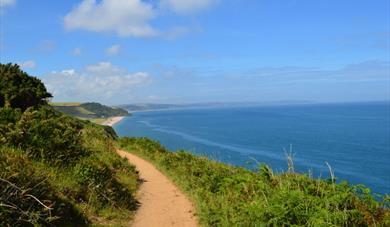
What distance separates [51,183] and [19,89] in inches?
779

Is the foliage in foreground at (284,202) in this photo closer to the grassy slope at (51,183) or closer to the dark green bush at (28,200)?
the grassy slope at (51,183)

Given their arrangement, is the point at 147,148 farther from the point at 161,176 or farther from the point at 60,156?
the point at 60,156

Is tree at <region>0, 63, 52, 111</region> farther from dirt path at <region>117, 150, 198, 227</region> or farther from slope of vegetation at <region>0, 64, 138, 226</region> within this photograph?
slope of vegetation at <region>0, 64, 138, 226</region>

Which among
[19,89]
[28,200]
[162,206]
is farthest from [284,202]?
[19,89]

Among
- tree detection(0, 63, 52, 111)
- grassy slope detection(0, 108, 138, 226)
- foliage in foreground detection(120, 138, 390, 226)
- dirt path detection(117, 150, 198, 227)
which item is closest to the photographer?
grassy slope detection(0, 108, 138, 226)

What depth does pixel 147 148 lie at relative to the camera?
1081 inches

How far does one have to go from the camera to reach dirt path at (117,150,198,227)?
10.2 metres

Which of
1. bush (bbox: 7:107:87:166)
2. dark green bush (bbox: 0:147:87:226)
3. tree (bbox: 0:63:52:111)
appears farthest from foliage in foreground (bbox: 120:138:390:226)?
tree (bbox: 0:63:52:111)

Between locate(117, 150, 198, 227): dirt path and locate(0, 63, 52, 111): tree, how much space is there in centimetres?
1223

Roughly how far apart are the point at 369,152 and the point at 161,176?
211 feet

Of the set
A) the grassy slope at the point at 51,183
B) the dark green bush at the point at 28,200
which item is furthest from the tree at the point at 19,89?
the dark green bush at the point at 28,200

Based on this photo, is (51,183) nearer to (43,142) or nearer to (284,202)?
(43,142)

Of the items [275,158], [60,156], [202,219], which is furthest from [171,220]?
[275,158]

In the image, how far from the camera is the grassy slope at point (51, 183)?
6492 millimetres
